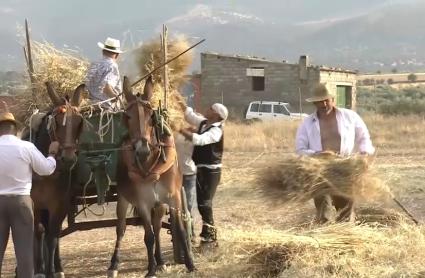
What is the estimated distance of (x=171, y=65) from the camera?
923cm

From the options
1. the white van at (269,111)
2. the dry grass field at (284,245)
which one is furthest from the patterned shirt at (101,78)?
the white van at (269,111)

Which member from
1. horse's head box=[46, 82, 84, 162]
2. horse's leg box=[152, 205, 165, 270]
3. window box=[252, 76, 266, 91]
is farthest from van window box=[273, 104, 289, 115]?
horse's head box=[46, 82, 84, 162]

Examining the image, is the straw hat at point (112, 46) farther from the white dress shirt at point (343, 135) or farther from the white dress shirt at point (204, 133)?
the white dress shirt at point (343, 135)

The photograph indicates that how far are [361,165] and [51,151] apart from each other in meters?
3.16

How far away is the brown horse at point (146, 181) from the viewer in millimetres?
7074

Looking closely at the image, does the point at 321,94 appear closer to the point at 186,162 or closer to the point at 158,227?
the point at 186,162

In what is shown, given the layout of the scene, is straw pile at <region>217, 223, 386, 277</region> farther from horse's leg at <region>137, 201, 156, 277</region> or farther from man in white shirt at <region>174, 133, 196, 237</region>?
man in white shirt at <region>174, 133, 196, 237</region>

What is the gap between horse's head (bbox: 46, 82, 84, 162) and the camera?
6898mm

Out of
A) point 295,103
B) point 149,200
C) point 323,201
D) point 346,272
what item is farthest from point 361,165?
point 295,103

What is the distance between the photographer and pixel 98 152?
7.59m

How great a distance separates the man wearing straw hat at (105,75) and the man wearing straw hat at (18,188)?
1664mm

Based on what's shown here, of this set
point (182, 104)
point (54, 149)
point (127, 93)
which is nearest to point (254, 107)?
point (182, 104)

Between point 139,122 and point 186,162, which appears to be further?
point 186,162

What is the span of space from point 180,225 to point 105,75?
1.97 metres
